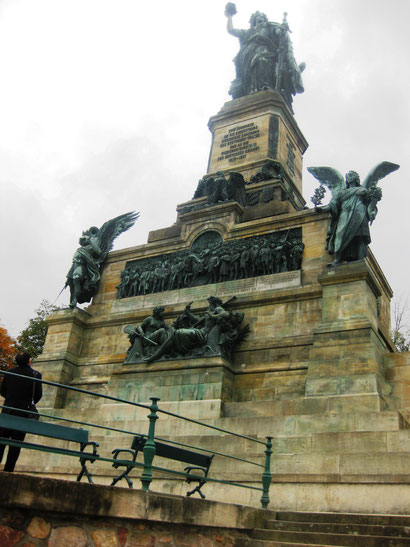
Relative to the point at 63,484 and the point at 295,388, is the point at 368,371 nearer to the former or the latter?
the point at 295,388

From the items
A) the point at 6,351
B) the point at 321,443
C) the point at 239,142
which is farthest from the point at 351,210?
the point at 6,351

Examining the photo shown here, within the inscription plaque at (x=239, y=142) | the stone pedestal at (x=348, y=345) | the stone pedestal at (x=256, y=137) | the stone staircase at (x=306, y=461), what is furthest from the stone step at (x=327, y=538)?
the inscription plaque at (x=239, y=142)

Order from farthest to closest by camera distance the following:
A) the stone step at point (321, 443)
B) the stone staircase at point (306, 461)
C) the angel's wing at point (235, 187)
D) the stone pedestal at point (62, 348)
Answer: the angel's wing at point (235, 187) → the stone pedestal at point (62, 348) → the stone step at point (321, 443) → the stone staircase at point (306, 461)

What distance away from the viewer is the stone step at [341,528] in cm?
705

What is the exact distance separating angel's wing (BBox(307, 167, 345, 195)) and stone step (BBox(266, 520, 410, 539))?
420 inches

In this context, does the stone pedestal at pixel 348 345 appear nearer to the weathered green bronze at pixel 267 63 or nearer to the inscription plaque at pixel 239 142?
the inscription plaque at pixel 239 142

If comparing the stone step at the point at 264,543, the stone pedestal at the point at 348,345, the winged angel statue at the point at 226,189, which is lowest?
the stone step at the point at 264,543

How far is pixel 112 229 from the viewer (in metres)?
21.3

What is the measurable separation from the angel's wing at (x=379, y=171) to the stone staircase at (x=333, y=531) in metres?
10.4

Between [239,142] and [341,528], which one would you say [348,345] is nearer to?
[341,528]

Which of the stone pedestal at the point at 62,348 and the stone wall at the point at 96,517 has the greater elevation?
the stone pedestal at the point at 62,348

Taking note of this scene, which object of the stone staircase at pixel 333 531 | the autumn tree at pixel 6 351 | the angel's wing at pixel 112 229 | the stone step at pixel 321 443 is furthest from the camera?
the autumn tree at pixel 6 351

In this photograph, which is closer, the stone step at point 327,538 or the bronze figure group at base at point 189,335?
the stone step at point 327,538

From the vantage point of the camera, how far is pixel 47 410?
15883mm
